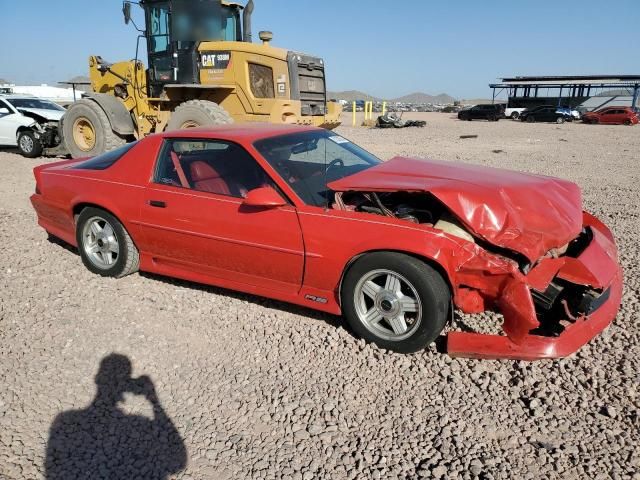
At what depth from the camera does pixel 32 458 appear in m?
2.43

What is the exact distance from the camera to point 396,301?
319 centimetres

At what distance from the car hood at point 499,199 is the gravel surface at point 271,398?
0.78 meters

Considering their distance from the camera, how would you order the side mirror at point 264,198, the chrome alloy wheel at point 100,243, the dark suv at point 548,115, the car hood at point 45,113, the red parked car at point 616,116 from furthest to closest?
1. the dark suv at point 548,115
2. the red parked car at point 616,116
3. the car hood at point 45,113
4. the chrome alloy wheel at point 100,243
5. the side mirror at point 264,198

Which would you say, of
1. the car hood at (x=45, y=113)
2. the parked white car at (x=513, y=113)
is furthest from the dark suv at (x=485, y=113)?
the car hood at (x=45, y=113)

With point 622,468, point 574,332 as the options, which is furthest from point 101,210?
point 622,468

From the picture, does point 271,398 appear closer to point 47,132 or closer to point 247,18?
point 247,18

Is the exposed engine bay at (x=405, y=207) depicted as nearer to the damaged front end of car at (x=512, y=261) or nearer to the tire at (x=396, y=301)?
the damaged front end of car at (x=512, y=261)

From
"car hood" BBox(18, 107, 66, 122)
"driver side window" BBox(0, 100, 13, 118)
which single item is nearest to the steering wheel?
"car hood" BBox(18, 107, 66, 122)

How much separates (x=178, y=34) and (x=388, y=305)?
28.0 ft

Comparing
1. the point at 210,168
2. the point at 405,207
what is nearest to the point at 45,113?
the point at 210,168

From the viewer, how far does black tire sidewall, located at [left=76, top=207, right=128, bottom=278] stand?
4.31 metres

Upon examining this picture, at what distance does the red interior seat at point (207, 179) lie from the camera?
3.91 meters

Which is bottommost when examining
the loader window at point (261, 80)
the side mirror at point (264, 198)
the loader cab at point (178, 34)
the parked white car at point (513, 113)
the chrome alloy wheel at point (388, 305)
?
the chrome alloy wheel at point (388, 305)

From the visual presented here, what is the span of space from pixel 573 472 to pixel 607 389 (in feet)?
2.58
